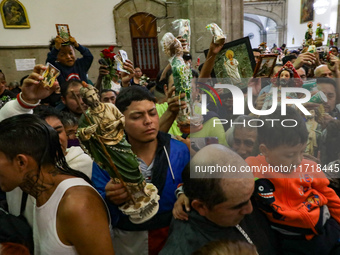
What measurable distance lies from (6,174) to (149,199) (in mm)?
641

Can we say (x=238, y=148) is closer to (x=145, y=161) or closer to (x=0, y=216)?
(x=145, y=161)

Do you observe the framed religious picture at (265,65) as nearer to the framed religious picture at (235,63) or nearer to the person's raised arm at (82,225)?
the framed religious picture at (235,63)

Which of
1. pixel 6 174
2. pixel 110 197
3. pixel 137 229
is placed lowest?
pixel 137 229

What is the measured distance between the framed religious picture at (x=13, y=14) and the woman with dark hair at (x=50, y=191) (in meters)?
7.03

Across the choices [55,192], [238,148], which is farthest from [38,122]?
[238,148]

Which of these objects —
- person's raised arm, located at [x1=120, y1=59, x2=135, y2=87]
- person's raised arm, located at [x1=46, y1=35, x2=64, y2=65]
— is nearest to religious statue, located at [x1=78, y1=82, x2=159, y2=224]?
person's raised arm, located at [x1=120, y1=59, x2=135, y2=87]

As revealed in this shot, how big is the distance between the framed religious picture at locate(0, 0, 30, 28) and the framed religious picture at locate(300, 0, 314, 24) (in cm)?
1596

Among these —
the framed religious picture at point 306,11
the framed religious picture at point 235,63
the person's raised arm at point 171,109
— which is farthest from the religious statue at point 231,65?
the framed religious picture at point 306,11

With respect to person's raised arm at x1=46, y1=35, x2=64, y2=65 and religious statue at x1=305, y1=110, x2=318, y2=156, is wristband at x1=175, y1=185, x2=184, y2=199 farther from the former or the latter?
person's raised arm at x1=46, y1=35, x2=64, y2=65

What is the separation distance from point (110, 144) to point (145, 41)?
7120mm

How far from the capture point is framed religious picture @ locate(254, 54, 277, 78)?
6.13ft

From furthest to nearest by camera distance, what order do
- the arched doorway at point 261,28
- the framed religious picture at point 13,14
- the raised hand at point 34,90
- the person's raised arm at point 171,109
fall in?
A: the arched doorway at point 261,28 < the framed religious picture at point 13,14 < the person's raised arm at point 171,109 < the raised hand at point 34,90

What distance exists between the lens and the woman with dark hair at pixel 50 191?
0.95m

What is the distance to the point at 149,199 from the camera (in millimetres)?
1170
